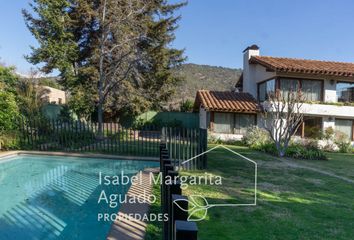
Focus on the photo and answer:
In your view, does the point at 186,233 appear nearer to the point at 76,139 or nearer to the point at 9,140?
the point at 76,139

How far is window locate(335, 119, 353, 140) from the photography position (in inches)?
908

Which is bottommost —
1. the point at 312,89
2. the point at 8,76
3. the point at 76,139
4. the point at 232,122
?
the point at 76,139

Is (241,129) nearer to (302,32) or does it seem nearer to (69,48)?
(302,32)

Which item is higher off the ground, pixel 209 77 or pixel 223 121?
pixel 209 77

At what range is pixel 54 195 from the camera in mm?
8398

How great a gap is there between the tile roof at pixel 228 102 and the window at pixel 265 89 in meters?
0.83

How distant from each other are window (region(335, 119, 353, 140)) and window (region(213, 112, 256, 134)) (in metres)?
6.74

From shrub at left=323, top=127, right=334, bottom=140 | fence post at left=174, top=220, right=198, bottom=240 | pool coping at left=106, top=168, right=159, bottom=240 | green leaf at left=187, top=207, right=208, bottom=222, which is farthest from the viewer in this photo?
shrub at left=323, top=127, right=334, bottom=140

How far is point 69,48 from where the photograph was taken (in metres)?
25.5

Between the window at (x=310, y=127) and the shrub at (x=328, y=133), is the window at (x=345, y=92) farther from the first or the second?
the shrub at (x=328, y=133)

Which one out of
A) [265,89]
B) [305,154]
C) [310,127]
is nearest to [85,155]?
[305,154]

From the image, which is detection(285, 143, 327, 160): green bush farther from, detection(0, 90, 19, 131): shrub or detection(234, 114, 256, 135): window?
detection(0, 90, 19, 131): shrub

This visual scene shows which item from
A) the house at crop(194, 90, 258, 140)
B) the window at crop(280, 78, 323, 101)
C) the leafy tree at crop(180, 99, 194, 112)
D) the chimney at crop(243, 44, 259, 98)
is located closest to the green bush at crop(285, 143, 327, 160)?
the house at crop(194, 90, 258, 140)

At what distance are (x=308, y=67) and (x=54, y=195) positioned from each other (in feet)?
68.3
